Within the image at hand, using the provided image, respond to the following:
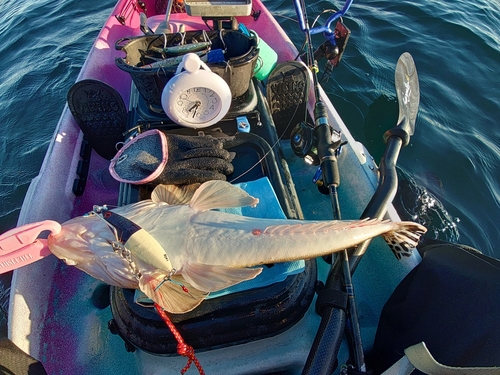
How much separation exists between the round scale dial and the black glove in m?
0.21

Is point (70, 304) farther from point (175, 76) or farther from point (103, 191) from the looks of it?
point (175, 76)

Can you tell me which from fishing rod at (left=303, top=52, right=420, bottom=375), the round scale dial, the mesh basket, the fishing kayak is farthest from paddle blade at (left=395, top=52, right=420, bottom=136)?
the round scale dial

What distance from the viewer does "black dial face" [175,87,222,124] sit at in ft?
9.05

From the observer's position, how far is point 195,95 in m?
2.79

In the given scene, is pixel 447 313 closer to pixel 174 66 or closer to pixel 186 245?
pixel 186 245

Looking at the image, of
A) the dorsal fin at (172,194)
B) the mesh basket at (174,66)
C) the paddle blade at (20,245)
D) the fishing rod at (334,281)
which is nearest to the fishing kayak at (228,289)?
the mesh basket at (174,66)

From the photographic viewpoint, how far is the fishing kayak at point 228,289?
7.62 ft

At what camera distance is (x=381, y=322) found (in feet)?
7.90

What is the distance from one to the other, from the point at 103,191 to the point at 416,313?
346 centimetres

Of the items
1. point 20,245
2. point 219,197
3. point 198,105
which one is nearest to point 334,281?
point 219,197

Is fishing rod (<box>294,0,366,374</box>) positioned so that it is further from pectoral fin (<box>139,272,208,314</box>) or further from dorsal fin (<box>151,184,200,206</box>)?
dorsal fin (<box>151,184,200,206</box>)

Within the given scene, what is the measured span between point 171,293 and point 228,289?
39 cm

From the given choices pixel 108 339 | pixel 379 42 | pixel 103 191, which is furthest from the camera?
pixel 379 42

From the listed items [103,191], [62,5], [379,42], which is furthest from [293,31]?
[62,5]
